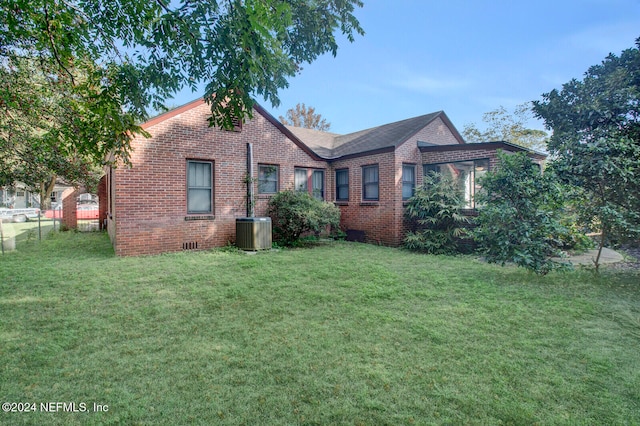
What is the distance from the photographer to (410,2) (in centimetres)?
772

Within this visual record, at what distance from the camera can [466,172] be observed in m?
12.2

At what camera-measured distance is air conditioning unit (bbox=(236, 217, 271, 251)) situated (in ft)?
31.9

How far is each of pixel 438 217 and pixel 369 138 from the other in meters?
5.12

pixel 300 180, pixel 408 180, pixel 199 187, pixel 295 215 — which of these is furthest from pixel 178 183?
pixel 408 180

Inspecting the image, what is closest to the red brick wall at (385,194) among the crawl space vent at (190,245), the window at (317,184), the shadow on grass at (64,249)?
the window at (317,184)

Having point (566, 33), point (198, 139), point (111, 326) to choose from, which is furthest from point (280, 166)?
point (566, 33)

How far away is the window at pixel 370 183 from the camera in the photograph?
11.7 metres

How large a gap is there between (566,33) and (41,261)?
14279mm

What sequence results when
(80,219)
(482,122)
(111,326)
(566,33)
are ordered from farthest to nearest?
(482,122) → (80,219) → (566,33) → (111,326)

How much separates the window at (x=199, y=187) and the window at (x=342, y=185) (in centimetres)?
499

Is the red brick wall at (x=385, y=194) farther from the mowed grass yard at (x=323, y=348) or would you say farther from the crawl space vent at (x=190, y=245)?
the crawl space vent at (x=190, y=245)

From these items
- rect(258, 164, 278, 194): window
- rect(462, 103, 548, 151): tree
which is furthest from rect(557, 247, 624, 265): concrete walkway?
rect(462, 103, 548, 151): tree

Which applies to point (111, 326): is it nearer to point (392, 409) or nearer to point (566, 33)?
point (392, 409)

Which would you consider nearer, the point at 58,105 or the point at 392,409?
the point at 392,409
